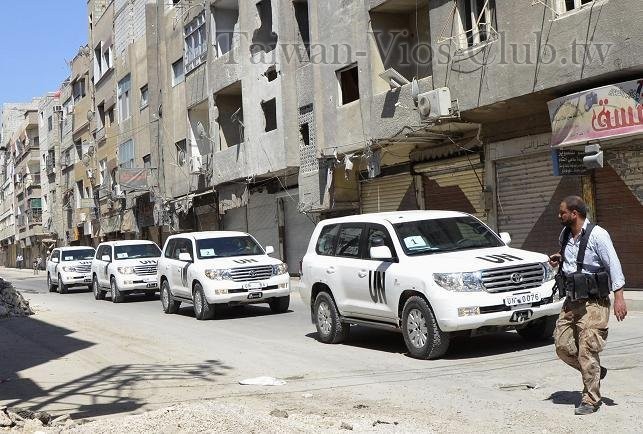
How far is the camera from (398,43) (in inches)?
893

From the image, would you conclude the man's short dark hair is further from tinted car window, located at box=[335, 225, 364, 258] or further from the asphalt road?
tinted car window, located at box=[335, 225, 364, 258]

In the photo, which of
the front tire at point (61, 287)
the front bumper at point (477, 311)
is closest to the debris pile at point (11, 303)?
the front tire at point (61, 287)

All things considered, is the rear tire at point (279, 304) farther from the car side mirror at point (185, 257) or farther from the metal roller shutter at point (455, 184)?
the metal roller shutter at point (455, 184)

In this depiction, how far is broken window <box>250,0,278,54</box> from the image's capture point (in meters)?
29.1

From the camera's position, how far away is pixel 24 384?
30.8 feet


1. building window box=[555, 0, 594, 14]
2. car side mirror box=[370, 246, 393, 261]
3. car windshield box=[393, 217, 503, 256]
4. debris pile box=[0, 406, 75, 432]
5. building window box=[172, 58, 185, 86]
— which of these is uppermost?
building window box=[172, 58, 185, 86]

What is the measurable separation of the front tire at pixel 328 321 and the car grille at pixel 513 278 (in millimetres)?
2819

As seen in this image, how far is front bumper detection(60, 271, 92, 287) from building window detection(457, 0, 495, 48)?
1876 centimetres

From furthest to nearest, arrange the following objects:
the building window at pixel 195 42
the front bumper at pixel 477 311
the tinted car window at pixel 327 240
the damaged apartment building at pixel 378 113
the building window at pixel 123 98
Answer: the building window at pixel 123 98
the building window at pixel 195 42
the damaged apartment building at pixel 378 113
the tinted car window at pixel 327 240
the front bumper at pixel 477 311

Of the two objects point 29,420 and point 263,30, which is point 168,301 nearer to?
point 29,420

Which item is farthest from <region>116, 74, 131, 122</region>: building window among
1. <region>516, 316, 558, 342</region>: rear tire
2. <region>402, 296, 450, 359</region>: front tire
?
<region>516, 316, 558, 342</region>: rear tire

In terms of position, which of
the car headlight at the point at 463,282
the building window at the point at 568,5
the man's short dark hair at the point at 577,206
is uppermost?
the building window at the point at 568,5

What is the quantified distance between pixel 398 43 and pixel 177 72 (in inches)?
728

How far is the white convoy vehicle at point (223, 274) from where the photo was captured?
16094mm
